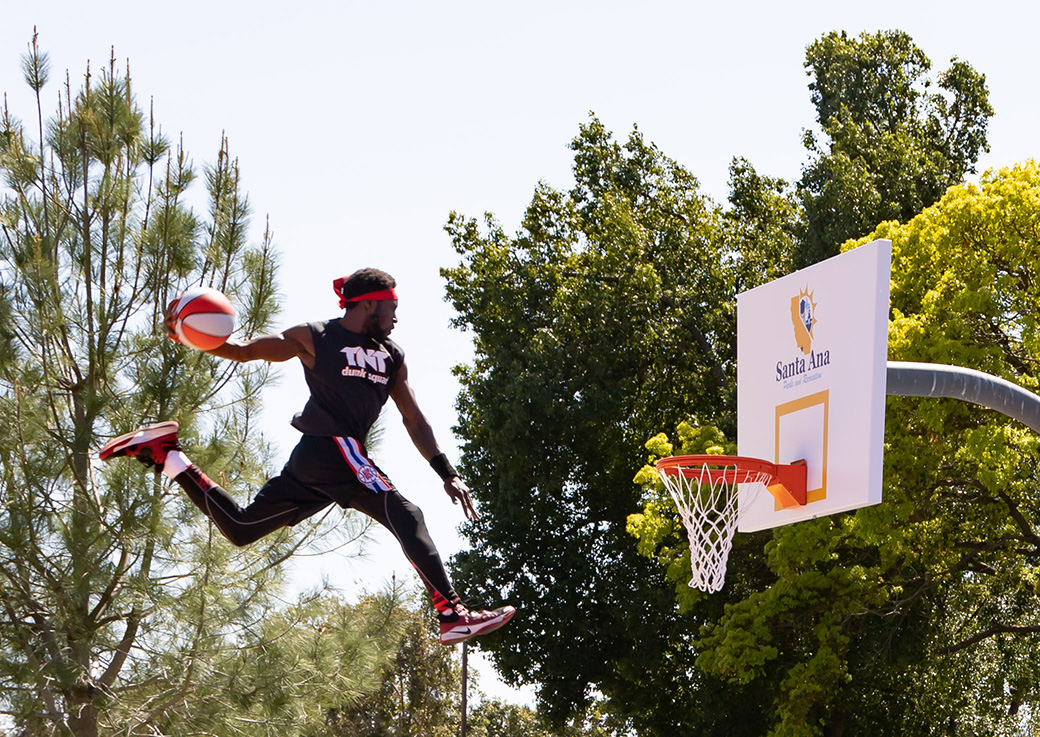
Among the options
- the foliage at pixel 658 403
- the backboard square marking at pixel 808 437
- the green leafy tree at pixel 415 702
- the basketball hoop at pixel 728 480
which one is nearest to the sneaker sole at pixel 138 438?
the basketball hoop at pixel 728 480

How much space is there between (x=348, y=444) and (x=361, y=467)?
110 mm

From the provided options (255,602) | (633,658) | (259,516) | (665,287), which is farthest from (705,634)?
(259,516)

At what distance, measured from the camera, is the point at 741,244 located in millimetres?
29203

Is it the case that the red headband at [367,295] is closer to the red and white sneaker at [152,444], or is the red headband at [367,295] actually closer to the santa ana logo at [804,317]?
the red and white sneaker at [152,444]

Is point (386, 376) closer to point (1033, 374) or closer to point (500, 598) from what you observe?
point (1033, 374)

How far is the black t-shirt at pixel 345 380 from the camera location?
5.67 m

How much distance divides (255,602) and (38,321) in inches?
131

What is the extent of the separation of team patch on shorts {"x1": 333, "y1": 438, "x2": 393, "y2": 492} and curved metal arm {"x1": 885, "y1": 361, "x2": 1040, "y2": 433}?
3171 mm

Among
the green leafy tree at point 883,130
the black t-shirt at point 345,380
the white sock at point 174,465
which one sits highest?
the green leafy tree at point 883,130

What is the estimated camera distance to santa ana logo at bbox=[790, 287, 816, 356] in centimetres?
930

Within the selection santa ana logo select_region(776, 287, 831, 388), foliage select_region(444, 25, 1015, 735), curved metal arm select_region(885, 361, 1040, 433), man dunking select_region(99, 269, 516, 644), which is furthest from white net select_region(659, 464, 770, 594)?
foliage select_region(444, 25, 1015, 735)

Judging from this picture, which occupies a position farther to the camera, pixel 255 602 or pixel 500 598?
Result: pixel 500 598

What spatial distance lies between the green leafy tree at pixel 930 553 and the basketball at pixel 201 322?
14.1m

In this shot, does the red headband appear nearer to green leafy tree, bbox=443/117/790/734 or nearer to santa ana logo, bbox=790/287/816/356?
santa ana logo, bbox=790/287/816/356
